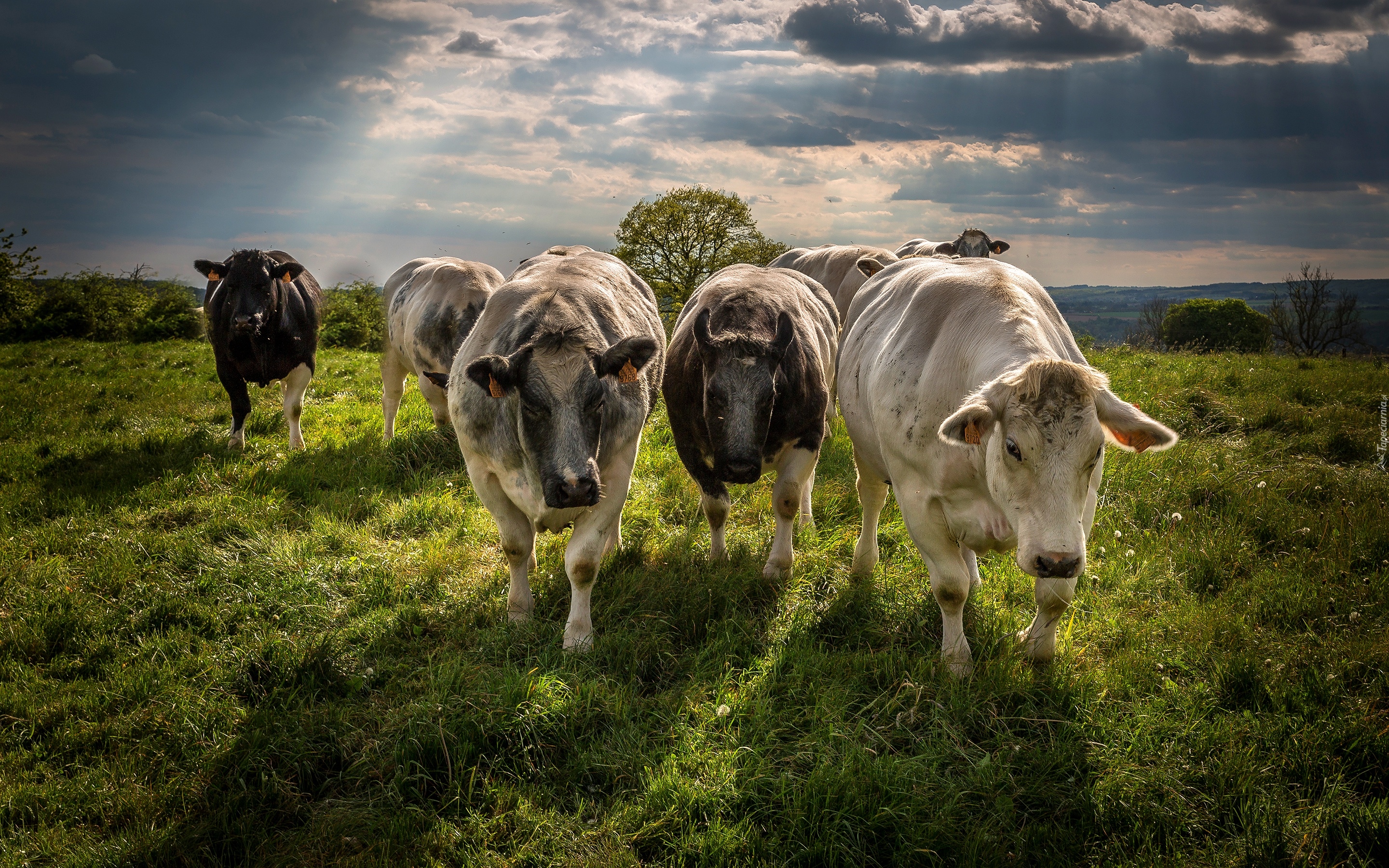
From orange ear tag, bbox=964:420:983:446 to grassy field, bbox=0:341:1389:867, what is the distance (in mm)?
1546

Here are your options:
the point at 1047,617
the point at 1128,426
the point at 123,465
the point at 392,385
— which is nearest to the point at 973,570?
the point at 1047,617

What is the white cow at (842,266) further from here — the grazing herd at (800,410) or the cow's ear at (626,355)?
the cow's ear at (626,355)

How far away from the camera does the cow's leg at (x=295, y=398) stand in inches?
405

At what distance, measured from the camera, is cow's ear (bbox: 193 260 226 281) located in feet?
34.7

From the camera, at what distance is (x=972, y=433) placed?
3.54m

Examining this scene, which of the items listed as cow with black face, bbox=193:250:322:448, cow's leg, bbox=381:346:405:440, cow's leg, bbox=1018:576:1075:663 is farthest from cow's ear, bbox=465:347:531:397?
cow's leg, bbox=381:346:405:440

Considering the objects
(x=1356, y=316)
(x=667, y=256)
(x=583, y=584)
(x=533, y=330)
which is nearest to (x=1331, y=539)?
(x=583, y=584)

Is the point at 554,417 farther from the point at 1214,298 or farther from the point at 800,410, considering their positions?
the point at 1214,298

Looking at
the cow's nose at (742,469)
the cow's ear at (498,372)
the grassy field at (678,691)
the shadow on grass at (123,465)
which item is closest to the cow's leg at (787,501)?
the grassy field at (678,691)

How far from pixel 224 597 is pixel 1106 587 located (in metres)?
6.59

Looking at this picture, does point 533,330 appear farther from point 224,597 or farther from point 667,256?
point 667,256

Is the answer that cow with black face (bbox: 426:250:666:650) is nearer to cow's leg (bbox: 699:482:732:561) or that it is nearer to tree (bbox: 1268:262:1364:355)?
cow's leg (bbox: 699:482:732:561)

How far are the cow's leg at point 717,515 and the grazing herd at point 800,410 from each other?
0.02 metres

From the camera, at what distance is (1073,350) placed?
459 centimetres
